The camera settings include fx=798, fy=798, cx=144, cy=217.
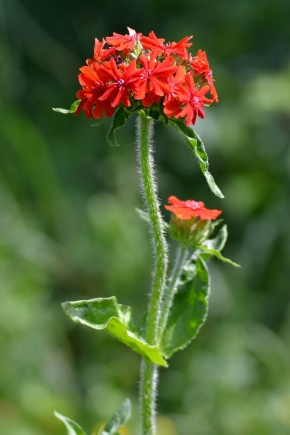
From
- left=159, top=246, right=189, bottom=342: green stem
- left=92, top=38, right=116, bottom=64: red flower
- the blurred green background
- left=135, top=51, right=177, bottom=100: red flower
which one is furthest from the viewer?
the blurred green background

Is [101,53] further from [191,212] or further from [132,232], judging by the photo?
[132,232]

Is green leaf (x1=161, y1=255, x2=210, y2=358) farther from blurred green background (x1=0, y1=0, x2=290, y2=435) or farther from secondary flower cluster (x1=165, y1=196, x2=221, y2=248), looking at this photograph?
blurred green background (x1=0, y1=0, x2=290, y2=435)

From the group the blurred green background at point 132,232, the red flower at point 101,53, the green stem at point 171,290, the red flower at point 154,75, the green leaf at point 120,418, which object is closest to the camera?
the red flower at point 154,75

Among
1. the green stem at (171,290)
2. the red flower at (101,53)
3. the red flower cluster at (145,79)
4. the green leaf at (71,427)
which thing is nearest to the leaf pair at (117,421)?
the green leaf at (71,427)

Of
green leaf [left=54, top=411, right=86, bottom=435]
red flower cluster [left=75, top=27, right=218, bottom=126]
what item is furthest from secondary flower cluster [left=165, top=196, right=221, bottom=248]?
green leaf [left=54, top=411, right=86, bottom=435]

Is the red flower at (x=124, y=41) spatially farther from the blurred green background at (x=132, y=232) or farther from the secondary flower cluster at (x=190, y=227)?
the blurred green background at (x=132, y=232)

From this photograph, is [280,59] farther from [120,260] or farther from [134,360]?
[134,360]

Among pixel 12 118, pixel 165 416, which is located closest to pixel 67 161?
pixel 12 118
